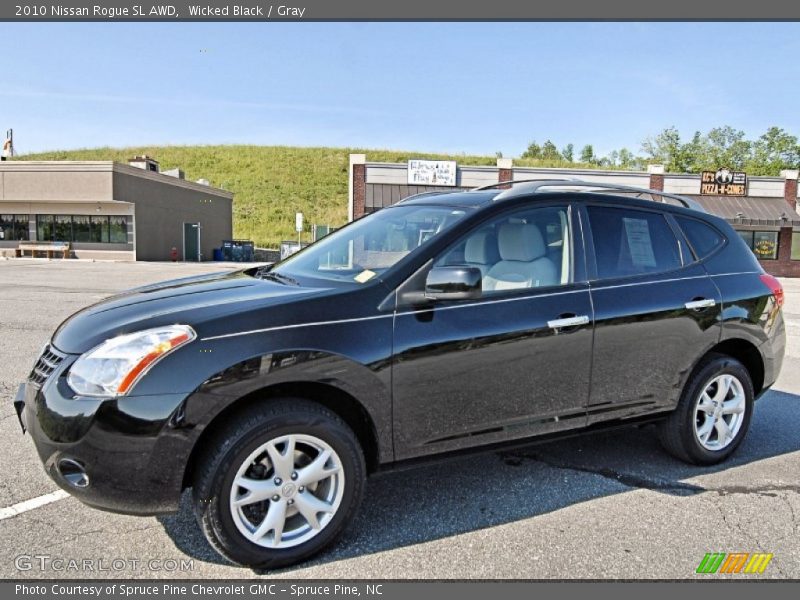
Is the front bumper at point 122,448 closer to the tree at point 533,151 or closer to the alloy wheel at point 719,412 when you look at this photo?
the alloy wheel at point 719,412

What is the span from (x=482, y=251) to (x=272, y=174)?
6775cm

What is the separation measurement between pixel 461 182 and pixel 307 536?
2950cm

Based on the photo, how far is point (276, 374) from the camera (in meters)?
2.70

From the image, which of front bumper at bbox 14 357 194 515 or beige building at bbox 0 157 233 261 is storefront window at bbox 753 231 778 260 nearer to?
beige building at bbox 0 157 233 261

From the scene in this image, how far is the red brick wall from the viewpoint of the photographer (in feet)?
101

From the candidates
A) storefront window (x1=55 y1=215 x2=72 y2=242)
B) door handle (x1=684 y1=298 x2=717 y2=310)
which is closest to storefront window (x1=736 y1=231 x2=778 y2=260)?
door handle (x1=684 y1=298 x2=717 y2=310)

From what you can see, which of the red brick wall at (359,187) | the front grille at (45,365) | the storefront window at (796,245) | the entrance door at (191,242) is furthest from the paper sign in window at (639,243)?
the entrance door at (191,242)

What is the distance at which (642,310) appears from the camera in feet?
12.4

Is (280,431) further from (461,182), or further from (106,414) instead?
(461,182)

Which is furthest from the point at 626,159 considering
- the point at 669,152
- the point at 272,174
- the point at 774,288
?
the point at 774,288

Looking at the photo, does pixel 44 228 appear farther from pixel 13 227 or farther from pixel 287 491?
pixel 287 491

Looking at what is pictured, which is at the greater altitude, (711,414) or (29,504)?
(711,414)

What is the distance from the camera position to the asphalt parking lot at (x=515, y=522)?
9.32 ft
